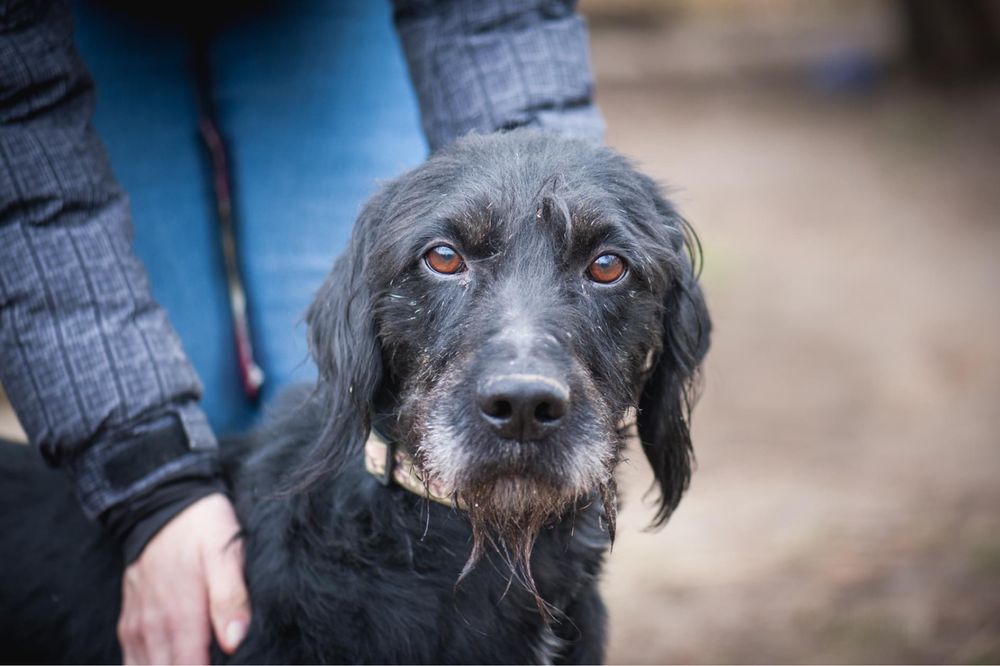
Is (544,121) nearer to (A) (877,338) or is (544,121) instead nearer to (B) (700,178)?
(A) (877,338)

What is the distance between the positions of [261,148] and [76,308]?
89 centimetres

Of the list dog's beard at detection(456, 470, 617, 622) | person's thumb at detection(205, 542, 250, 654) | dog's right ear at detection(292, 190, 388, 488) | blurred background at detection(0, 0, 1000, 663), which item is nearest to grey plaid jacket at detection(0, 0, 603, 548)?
person's thumb at detection(205, 542, 250, 654)

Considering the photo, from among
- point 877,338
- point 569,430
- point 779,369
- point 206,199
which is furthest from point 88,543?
point 877,338

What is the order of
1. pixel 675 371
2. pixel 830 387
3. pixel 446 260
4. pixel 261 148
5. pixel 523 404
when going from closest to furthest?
pixel 523 404 < pixel 446 260 < pixel 675 371 < pixel 261 148 < pixel 830 387

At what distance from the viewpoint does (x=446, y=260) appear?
7.87 feet

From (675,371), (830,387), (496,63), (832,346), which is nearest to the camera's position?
(675,371)

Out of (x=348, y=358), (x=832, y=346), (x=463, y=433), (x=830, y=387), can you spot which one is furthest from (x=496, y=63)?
(x=832, y=346)

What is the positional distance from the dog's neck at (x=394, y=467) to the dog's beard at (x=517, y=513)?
0.32ft

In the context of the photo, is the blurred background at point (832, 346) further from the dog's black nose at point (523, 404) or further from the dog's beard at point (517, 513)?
the dog's black nose at point (523, 404)

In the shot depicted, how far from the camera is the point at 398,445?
2463 mm

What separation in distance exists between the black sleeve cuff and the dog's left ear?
3.88 feet

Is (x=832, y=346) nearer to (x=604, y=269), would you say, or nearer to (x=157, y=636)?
(x=604, y=269)

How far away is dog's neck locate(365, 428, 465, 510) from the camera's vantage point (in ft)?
7.80

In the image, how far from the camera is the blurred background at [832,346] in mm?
4309
